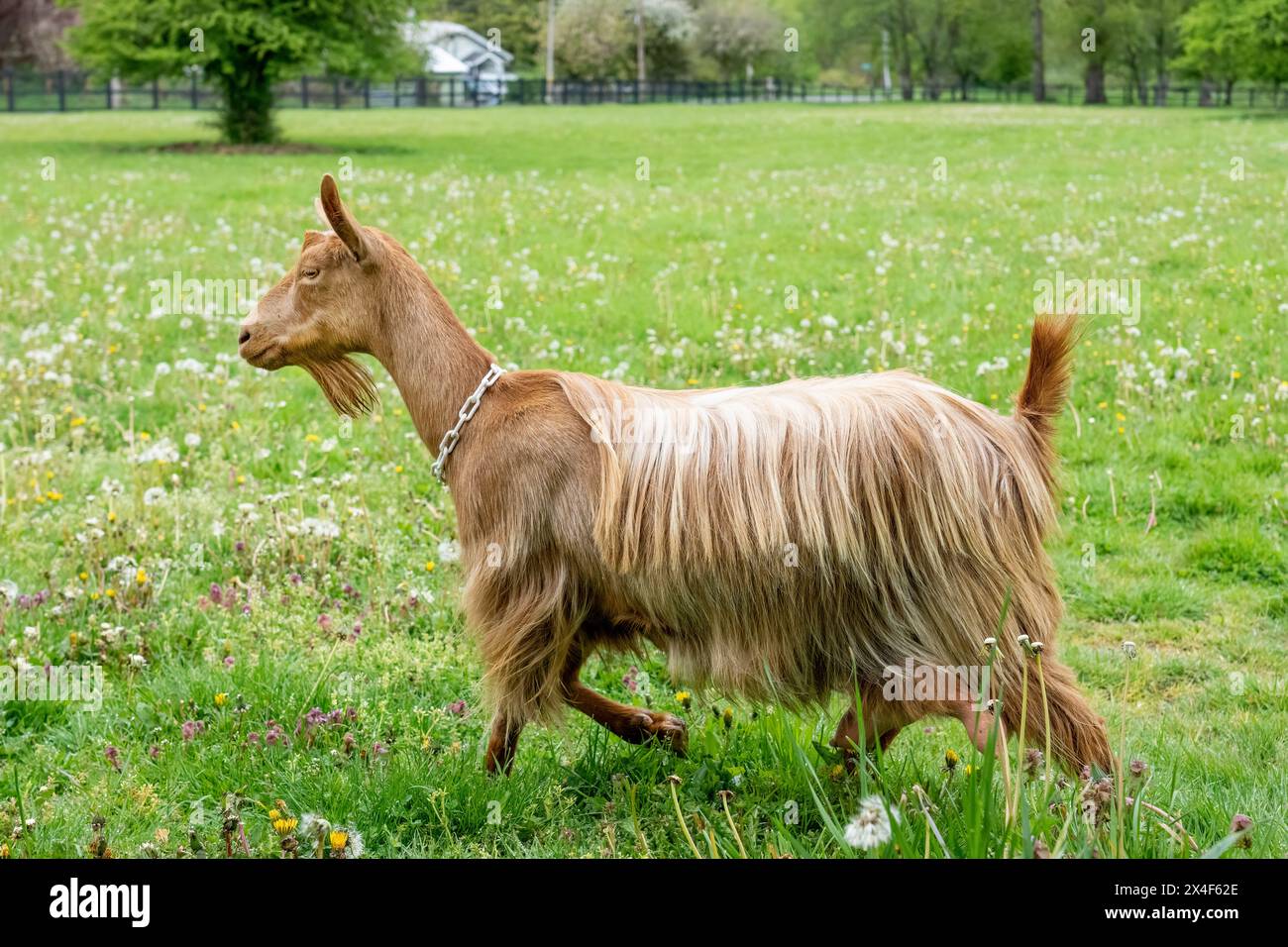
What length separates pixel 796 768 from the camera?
458 centimetres

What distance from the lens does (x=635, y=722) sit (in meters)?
4.82

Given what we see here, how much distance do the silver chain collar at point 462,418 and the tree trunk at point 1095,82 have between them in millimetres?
65447

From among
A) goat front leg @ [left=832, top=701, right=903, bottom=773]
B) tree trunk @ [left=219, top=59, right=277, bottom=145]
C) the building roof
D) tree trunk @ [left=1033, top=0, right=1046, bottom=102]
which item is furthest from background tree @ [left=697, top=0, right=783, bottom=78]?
goat front leg @ [left=832, top=701, right=903, bottom=773]

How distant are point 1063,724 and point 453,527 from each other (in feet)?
13.0

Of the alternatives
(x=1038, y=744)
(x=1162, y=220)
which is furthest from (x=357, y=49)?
(x=1038, y=744)

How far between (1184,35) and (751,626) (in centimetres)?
6266

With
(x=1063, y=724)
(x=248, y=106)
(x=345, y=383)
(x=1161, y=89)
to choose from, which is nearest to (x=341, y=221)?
(x=345, y=383)

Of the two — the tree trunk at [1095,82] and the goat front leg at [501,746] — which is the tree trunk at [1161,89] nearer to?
the tree trunk at [1095,82]

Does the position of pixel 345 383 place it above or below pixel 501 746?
above

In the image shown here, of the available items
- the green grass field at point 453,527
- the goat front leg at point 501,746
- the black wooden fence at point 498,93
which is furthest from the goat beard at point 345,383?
the black wooden fence at point 498,93

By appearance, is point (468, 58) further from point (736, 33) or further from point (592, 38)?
point (736, 33)

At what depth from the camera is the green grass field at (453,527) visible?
4.47 meters

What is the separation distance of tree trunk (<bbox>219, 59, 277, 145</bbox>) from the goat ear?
31.8m

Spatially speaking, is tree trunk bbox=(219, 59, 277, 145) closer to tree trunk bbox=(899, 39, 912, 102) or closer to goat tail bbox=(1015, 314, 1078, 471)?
goat tail bbox=(1015, 314, 1078, 471)
